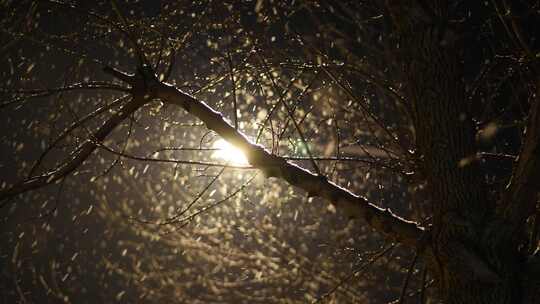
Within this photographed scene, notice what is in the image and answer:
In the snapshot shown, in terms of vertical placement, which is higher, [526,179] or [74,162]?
[74,162]

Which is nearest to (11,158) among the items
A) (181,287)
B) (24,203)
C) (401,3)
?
(24,203)

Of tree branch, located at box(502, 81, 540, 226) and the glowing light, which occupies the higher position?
the glowing light

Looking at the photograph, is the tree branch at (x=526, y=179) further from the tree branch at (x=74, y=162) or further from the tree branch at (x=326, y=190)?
the tree branch at (x=74, y=162)

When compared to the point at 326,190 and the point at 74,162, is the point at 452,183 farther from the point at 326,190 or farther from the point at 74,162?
the point at 74,162

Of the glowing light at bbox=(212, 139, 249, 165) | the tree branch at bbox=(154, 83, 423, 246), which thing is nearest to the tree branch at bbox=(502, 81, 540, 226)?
the tree branch at bbox=(154, 83, 423, 246)

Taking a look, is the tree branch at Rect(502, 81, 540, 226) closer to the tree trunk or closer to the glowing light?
the tree trunk

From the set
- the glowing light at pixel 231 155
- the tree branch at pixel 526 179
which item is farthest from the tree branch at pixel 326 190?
the tree branch at pixel 526 179

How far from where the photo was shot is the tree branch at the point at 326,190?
2.01m


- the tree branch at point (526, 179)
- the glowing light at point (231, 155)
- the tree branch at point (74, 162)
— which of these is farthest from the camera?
the glowing light at point (231, 155)

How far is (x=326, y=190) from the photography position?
2029mm

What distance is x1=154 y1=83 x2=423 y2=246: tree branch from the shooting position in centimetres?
201

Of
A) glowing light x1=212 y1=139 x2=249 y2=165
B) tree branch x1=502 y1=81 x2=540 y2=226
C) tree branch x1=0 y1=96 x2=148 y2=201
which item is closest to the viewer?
tree branch x1=502 y1=81 x2=540 y2=226

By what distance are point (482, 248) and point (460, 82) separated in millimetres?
592

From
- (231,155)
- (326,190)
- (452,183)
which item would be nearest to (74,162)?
(231,155)
